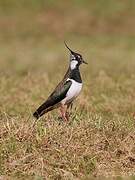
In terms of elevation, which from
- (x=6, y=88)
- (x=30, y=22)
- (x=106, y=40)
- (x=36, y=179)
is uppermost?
(x=30, y=22)

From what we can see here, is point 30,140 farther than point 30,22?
No

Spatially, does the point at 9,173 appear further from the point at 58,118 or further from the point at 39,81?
the point at 39,81

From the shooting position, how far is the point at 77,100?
37.3ft

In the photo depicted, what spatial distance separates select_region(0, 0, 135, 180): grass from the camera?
7406 millimetres

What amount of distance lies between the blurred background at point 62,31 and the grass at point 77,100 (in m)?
0.03

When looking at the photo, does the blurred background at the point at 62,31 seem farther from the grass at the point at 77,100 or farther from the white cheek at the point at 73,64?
the white cheek at the point at 73,64

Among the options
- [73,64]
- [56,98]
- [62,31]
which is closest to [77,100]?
[73,64]

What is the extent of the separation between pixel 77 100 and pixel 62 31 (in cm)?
1327

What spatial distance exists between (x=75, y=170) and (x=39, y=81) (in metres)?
6.11

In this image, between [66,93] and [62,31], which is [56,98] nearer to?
[66,93]

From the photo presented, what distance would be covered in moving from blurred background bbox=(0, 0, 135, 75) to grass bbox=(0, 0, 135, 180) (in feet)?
0.10

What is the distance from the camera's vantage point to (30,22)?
84.0 ft

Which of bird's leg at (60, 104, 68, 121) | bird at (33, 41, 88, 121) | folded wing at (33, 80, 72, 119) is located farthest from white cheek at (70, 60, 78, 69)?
bird's leg at (60, 104, 68, 121)

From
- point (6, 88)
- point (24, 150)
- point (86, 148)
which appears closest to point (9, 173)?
point (24, 150)
